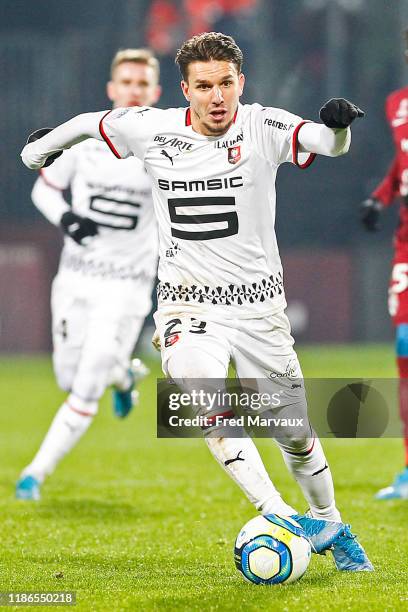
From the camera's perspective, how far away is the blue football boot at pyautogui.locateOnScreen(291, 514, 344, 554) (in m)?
5.06

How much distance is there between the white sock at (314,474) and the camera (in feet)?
16.9

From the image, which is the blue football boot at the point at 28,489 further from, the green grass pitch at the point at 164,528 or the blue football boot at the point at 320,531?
the blue football boot at the point at 320,531

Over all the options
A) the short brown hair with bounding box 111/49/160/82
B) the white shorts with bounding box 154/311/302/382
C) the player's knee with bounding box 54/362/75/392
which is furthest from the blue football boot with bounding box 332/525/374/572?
the short brown hair with bounding box 111/49/160/82

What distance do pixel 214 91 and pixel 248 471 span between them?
1.54 metres

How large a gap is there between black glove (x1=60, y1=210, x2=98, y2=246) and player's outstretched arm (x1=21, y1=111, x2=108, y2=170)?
202 centimetres

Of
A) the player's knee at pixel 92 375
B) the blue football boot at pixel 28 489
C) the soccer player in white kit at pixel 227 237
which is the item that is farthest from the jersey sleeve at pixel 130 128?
the blue football boot at pixel 28 489

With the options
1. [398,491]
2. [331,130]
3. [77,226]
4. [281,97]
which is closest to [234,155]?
[331,130]

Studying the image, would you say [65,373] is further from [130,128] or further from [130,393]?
[130,128]

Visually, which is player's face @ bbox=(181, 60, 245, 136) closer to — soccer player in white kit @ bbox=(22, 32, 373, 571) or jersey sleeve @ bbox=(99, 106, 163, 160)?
soccer player in white kit @ bbox=(22, 32, 373, 571)

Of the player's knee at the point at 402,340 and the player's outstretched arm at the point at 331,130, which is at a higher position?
the player's outstretched arm at the point at 331,130

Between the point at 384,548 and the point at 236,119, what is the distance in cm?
214

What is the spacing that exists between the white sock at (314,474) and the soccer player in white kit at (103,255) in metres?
2.86

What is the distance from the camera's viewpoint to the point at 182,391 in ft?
16.6

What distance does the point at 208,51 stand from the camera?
5.04m
